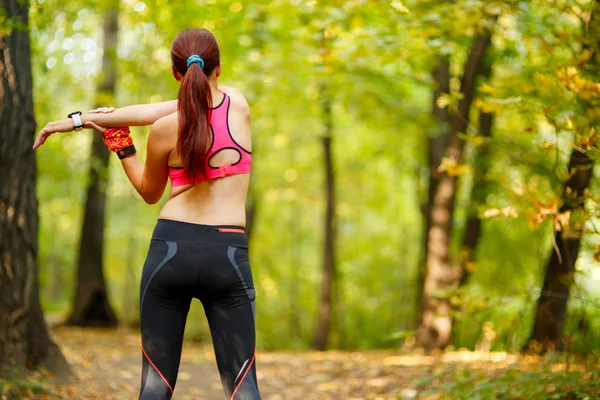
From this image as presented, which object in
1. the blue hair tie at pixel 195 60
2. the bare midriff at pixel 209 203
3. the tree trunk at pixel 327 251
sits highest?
the blue hair tie at pixel 195 60

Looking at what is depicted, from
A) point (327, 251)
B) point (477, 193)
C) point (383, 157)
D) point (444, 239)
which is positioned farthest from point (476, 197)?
point (383, 157)

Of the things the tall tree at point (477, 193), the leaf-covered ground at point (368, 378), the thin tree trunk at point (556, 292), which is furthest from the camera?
the tall tree at point (477, 193)

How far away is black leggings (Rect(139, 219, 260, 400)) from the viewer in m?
2.75

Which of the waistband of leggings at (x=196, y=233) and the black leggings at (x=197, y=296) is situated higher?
the waistband of leggings at (x=196, y=233)

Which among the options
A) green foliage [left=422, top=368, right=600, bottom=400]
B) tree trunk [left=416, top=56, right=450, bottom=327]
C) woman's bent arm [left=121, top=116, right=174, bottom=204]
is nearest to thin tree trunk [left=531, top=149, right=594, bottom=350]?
green foliage [left=422, top=368, right=600, bottom=400]

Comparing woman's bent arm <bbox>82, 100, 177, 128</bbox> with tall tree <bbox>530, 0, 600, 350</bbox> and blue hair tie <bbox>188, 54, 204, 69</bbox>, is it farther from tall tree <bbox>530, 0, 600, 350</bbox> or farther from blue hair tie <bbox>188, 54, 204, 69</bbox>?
tall tree <bbox>530, 0, 600, 350</bbox>

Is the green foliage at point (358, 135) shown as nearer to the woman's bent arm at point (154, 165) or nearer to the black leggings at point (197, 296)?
the black leggings at point (197, 296)

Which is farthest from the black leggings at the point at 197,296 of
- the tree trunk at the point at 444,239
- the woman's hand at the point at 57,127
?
the tree trunk at the point at 444,239

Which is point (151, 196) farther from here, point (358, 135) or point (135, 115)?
point (358, 135)

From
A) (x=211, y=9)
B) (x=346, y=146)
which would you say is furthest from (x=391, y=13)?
(x=346, y=146)

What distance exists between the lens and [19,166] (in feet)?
Result: 17.1

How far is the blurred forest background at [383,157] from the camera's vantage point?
5332 mm

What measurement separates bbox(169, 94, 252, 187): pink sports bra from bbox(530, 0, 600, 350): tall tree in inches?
90.8

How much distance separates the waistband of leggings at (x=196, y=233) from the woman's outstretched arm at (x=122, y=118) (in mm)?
467
